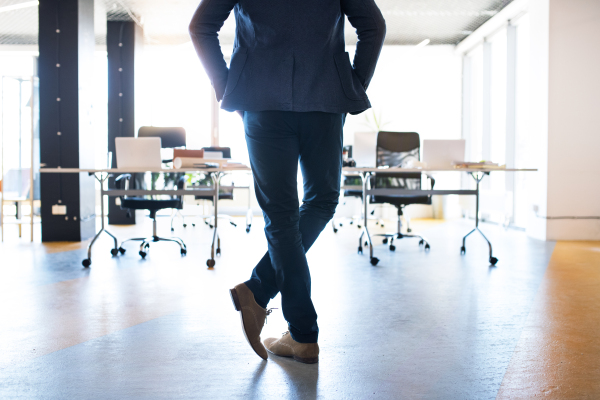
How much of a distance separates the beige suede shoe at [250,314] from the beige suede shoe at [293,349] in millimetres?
68

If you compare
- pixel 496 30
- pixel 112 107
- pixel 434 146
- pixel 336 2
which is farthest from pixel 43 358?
pixel 496 30

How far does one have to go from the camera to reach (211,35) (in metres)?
1.46

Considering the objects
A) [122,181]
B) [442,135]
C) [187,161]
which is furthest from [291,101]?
[442,135]

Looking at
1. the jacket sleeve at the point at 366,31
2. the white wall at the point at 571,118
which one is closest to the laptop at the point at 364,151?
the white wall at the point at 571,118

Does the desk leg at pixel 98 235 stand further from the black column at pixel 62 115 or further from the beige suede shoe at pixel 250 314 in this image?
the beige suede shoe at pixel 250 314

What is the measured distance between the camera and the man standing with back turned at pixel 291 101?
1394 mm

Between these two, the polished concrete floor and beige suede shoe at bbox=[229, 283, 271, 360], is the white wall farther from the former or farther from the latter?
beige suede shoe at bbox=[229, 283, 271, 360]

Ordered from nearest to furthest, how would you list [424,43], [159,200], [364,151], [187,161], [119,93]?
[187,161] → [159,200] → [364,151] → [119,93] → [424,43]

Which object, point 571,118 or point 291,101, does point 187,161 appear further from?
point 571,118

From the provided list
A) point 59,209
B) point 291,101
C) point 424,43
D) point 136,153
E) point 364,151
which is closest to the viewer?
point 291,101

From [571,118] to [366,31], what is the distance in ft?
14.6

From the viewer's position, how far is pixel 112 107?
6.52 m

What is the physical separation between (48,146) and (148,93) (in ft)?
8.66

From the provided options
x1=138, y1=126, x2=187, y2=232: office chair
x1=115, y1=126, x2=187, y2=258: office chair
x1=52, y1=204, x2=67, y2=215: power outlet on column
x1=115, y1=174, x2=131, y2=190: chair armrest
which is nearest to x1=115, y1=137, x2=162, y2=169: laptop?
x1=115, y1=126, x2=187, y2=258: office chair
